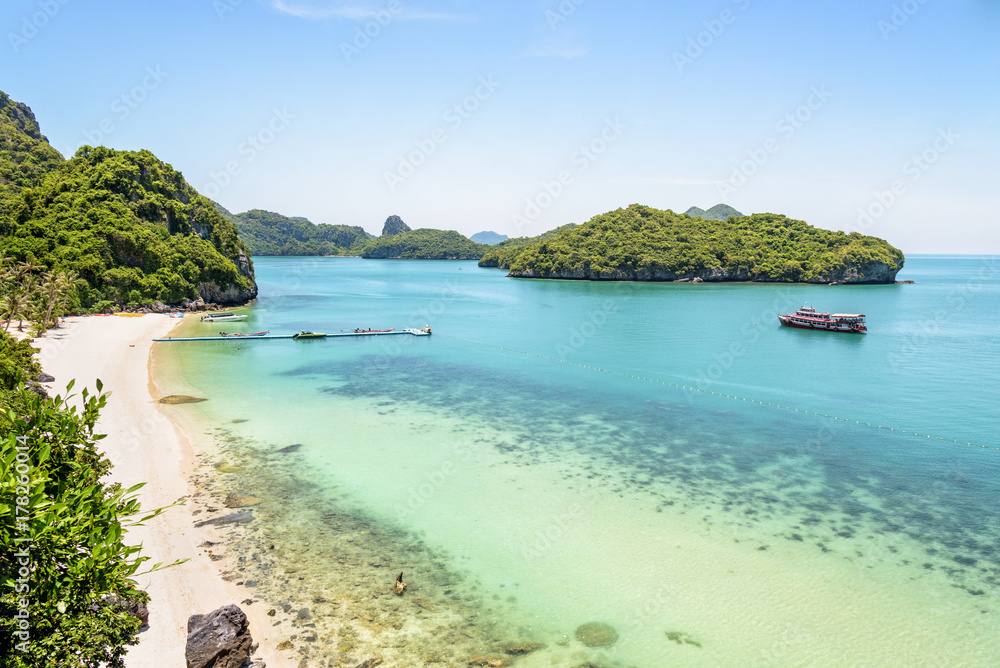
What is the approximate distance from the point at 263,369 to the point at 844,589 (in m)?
37.2

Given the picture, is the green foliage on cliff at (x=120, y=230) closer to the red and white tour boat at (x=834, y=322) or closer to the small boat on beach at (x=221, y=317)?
the small boat on beach at (x=221, y=317)

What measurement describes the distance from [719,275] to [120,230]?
437ft

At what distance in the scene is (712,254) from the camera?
149 metres

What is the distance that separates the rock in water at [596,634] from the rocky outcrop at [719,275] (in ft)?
459

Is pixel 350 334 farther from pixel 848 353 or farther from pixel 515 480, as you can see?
pixel 848 353

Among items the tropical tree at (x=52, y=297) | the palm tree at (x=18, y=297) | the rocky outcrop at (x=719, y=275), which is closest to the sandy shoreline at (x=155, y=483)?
the palm tree at (x=18, y=297)

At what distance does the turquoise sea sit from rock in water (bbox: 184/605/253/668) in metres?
1.21

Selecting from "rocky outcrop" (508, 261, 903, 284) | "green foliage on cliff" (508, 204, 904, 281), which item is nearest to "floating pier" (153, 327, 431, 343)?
"green foliage on cliff" (508, 204, 904, 281)

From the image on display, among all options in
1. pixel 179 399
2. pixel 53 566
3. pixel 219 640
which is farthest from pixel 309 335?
pixel 53 566

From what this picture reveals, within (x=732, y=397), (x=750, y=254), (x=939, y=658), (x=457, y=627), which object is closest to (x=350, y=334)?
(x=732, y=397)

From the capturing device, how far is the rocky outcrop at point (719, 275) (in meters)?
139

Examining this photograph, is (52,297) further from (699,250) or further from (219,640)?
(699,250)

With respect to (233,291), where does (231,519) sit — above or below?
below

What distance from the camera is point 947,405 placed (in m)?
32.6
